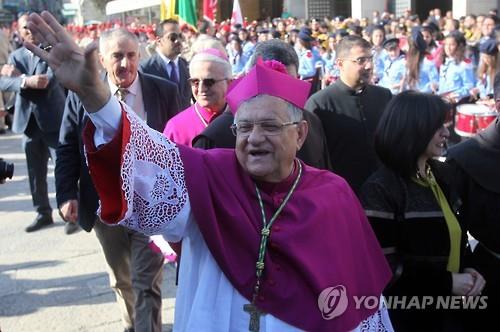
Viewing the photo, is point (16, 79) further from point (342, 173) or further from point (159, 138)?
point (159, 138)

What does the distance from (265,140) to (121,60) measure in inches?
75.9

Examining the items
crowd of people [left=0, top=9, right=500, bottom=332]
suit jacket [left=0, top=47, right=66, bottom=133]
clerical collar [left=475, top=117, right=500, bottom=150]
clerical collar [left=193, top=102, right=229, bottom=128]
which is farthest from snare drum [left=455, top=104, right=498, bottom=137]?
suit jacket [left=0, top=47, right=66, bottom=133]

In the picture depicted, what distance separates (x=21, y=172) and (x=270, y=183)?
7982mm

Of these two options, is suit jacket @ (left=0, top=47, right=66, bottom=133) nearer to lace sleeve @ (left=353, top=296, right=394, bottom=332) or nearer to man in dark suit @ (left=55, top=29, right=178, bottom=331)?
man in dark suit @ (left=55, top=29, right=178, bottom=331)

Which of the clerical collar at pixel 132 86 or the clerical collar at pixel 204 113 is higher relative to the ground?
the clerical collar at pixel 132 86

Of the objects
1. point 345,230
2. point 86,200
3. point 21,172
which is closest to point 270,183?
point 345,230

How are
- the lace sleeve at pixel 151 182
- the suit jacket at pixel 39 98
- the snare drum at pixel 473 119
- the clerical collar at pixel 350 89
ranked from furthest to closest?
1. the snare drum at pixel 473 119
2. the suit jacket at pixel 39 98
3. the clerical collar at pixel 350 89
4. the lace sleeve at pixel 151 182

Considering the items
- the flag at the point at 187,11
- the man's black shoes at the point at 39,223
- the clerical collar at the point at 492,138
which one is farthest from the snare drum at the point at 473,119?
the flag at the point at 187,11

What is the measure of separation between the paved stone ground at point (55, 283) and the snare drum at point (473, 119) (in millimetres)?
3715

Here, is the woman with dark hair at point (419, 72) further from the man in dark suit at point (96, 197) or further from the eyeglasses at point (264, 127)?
the eyeglasses at point (264, 127)

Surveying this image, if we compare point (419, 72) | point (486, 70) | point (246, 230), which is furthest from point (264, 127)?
point (419, 72)

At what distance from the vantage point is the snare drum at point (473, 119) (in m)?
6.91

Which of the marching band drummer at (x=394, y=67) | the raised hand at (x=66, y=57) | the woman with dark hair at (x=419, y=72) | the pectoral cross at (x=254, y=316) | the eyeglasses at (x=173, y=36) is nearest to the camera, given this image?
the raised hand at (x=66, y=57)

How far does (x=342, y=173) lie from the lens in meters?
4.41
